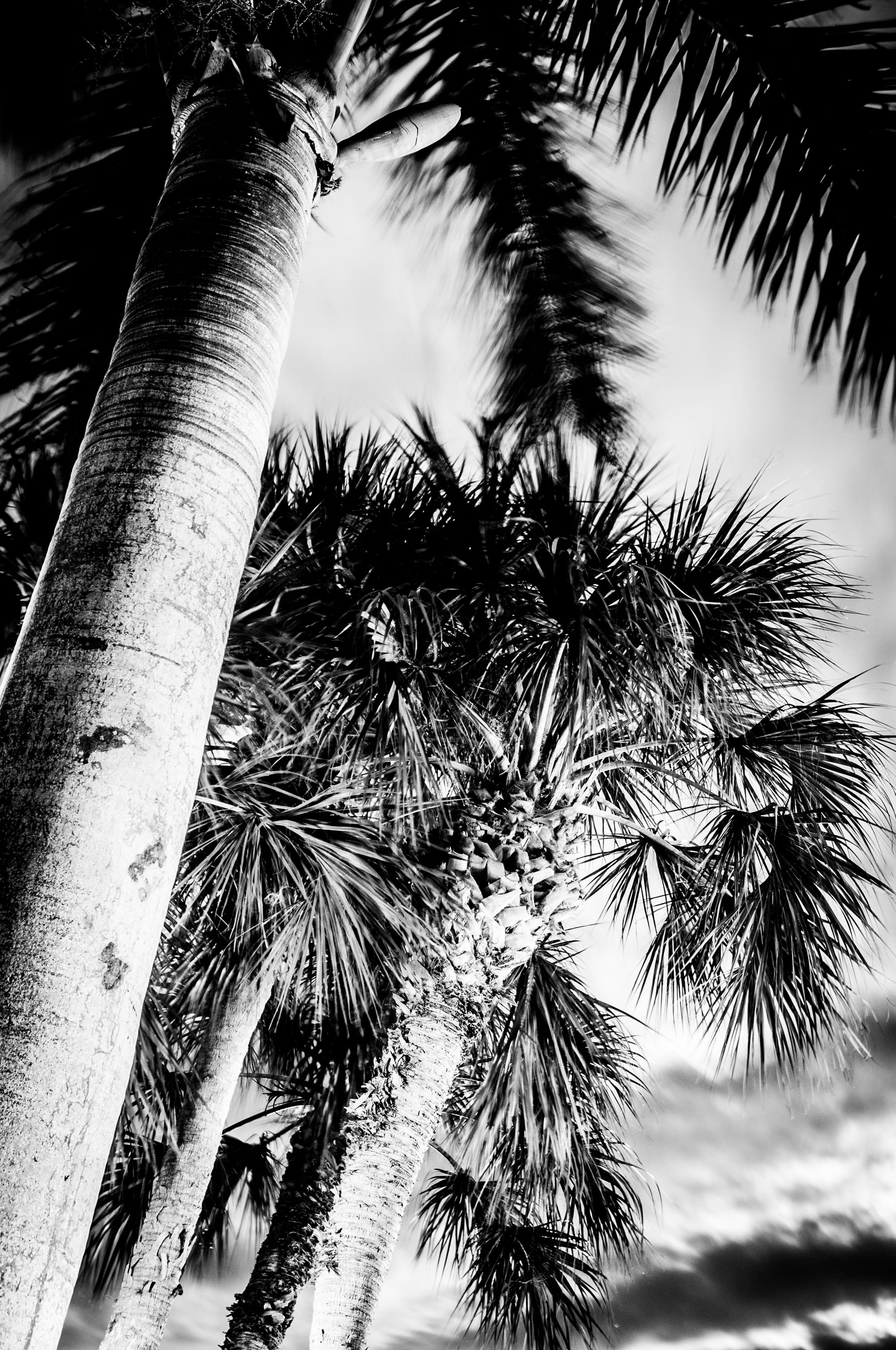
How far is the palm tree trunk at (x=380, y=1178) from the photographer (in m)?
5.24

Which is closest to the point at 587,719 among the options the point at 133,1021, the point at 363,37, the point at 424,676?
the point at 424,676

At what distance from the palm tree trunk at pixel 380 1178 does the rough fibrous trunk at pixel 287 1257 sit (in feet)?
0.97

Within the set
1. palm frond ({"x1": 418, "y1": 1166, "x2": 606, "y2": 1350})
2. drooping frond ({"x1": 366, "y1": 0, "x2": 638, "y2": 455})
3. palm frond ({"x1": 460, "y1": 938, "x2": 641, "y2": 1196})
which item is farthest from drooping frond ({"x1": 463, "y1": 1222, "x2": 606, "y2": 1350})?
drooping frond ({"x1": 366, "y1": 0, "x2": 638, "y2": 455})

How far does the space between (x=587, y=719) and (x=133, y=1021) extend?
Result: 436cm

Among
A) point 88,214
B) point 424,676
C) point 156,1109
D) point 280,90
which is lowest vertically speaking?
point 156,1109

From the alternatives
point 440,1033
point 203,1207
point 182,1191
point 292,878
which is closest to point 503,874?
point 440,1033

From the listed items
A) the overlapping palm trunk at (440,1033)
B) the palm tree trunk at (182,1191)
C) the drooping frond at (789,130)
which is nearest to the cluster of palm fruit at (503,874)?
the overlapping palm trunk at (440,1033)

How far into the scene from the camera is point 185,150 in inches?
107

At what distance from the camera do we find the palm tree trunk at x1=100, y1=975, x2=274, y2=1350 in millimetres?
5586

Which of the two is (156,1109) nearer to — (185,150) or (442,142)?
(185,150)

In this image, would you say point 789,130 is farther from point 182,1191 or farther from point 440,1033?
point 182,1191

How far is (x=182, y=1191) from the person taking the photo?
233 inches

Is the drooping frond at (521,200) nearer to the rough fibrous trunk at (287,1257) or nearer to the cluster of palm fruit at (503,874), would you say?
the cluster of palm fruit at (503,874)

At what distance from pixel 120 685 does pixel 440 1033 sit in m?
4.35
